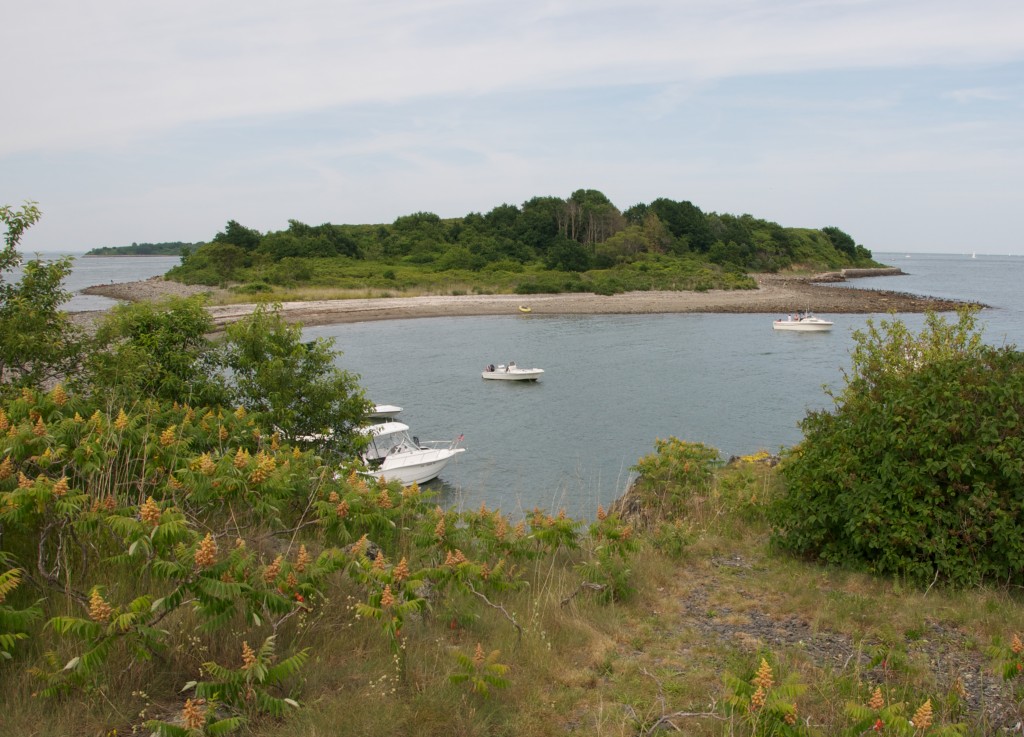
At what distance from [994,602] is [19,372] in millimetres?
10476

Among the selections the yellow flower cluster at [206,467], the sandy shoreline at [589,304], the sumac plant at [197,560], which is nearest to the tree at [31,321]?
the sumac plant at [197,560]

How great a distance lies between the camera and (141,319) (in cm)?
1088

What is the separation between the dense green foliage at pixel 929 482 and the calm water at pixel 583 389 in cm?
537

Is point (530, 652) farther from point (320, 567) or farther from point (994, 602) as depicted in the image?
point (994, 602)

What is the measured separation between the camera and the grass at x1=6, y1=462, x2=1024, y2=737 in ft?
14.2

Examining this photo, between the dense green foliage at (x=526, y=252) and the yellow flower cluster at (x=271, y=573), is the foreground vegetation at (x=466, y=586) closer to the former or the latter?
the yellow flower cluster at (x=271, y=573)

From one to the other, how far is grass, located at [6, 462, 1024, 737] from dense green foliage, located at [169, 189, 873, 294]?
2882 inches

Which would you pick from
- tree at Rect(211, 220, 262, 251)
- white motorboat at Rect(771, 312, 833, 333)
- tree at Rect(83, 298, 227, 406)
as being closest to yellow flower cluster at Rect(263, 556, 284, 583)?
tree at Rect(83, 298, 227, 406)

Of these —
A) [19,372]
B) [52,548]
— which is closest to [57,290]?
[19,372]

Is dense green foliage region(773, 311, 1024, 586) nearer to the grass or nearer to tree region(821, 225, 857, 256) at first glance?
the grass

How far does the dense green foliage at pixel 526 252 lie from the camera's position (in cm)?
8688

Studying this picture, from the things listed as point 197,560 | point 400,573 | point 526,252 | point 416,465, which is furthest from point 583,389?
point 526,252

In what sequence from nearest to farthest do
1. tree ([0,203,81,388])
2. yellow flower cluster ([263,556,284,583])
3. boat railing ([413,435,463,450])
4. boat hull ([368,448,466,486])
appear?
yellow flower cluster ([263,556,284,583])
tree ([0,203,81,388])
boat hull ([368,448,466,486])
boat railing ([413,435,463,450])

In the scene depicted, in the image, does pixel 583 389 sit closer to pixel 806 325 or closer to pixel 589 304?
pixel 806 325
